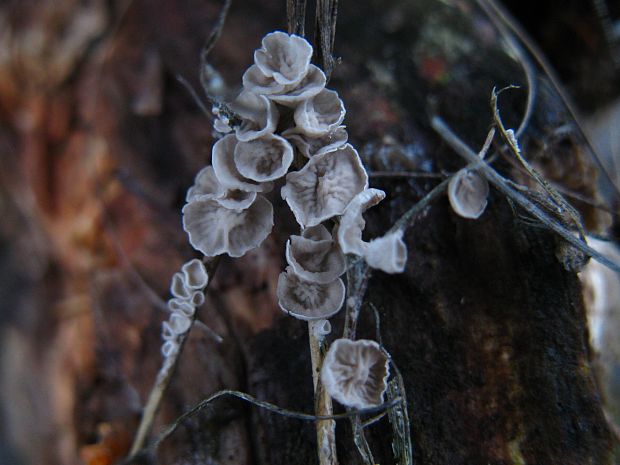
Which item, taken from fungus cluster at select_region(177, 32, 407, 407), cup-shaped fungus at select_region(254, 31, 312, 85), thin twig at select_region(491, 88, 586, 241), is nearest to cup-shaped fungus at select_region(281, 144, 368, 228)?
fungus cluster at select_region(177, 32, 407, 407)

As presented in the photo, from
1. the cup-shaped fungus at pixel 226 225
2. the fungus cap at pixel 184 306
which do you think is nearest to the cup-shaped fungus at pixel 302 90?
the cup-shaped fungus at pixel 226 225

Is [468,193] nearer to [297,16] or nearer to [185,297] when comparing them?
[297,16]

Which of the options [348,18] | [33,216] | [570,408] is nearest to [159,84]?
[348,18]

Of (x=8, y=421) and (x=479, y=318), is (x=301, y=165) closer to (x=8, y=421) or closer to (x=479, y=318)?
(x=479, y=318)

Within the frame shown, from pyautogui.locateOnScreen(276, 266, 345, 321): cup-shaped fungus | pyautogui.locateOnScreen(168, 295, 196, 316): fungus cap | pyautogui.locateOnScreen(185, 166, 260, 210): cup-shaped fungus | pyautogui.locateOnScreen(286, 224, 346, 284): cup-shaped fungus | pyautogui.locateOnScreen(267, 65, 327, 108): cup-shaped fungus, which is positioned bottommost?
pyautogui.locateOnScreen(168, 295, 196, 316): fungus cap

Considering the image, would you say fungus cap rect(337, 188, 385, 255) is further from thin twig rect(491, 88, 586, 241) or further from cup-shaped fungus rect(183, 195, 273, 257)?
thin twig rect(491, 88, 586, 241)

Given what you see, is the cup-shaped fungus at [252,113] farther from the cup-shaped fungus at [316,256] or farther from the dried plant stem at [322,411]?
the dried plant stem at [322,411]
